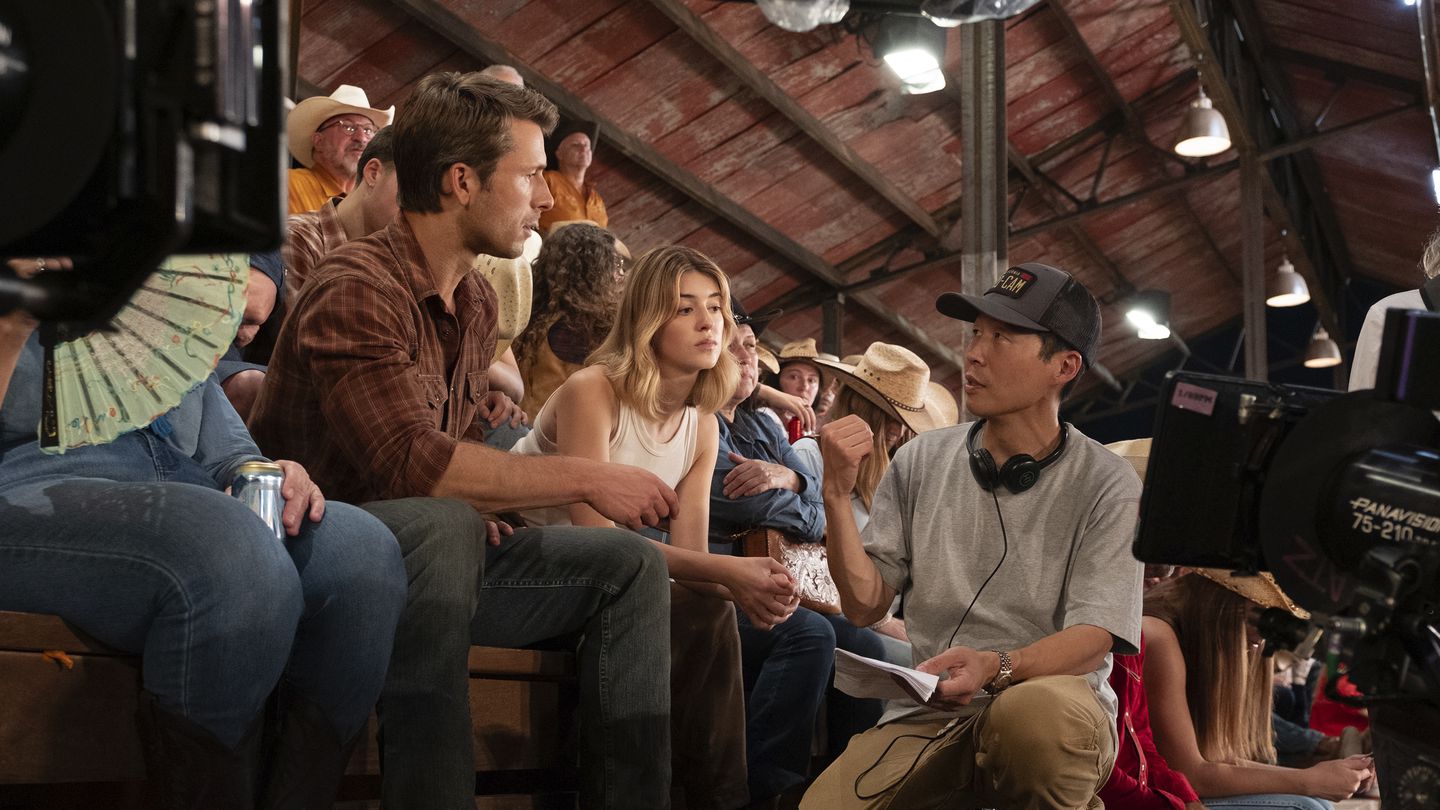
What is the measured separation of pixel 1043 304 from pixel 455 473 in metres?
1.30

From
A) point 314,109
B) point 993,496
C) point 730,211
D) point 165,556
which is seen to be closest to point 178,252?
point 165,556

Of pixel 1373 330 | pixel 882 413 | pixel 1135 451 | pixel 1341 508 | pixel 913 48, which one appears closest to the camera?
pixel 1341 508

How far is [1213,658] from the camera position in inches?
138

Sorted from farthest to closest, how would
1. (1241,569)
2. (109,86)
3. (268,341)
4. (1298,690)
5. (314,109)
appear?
(1298,690) < (314,109) < (268,341) < (1241,569) < (109,86)

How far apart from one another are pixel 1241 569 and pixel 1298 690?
541cm

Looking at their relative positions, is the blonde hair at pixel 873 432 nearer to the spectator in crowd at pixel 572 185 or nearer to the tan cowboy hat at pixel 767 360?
the tan cowboy hat at pixel 767 360

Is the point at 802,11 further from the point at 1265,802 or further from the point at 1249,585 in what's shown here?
the point at 1265,802

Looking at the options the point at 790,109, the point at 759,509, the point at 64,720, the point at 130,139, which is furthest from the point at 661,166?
the point at 130,139

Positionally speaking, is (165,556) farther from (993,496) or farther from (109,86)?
(993,496)

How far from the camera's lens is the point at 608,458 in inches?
119

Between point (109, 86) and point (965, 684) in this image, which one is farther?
point (965, 684)

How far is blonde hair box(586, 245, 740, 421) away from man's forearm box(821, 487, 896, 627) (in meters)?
0.66

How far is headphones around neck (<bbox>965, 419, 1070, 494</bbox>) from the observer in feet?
8.70

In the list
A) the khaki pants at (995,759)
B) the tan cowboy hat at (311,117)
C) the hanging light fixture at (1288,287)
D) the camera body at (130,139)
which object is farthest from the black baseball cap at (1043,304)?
the hanging light fixture at (1288,287)
